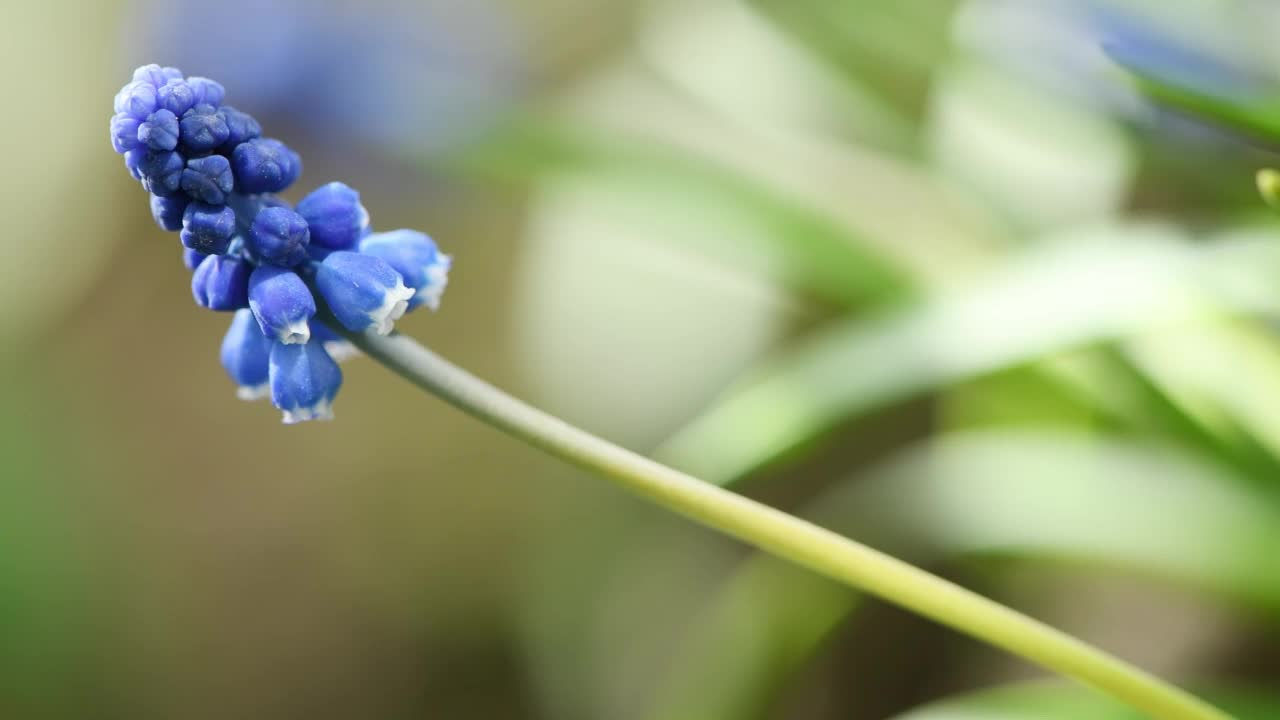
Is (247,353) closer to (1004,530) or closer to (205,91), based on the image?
(205,91)

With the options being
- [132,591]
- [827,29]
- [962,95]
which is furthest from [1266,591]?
[132,591]

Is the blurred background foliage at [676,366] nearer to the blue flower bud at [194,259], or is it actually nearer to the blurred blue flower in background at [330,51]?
the blurred blue flower in background at [330,51]

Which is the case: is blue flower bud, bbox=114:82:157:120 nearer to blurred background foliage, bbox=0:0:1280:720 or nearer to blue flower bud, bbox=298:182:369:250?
blue flower bud, bbox=298:182:369:250

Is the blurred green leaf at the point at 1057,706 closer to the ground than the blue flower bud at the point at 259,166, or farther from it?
closer to the ground

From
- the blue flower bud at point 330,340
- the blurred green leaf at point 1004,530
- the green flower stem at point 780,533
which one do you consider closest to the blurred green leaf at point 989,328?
the blurred green leaf at point 1004,530

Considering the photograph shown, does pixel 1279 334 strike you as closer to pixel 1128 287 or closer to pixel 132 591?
pixel 1128 287

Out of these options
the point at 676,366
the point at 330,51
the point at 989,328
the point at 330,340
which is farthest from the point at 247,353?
the point at 330,51
